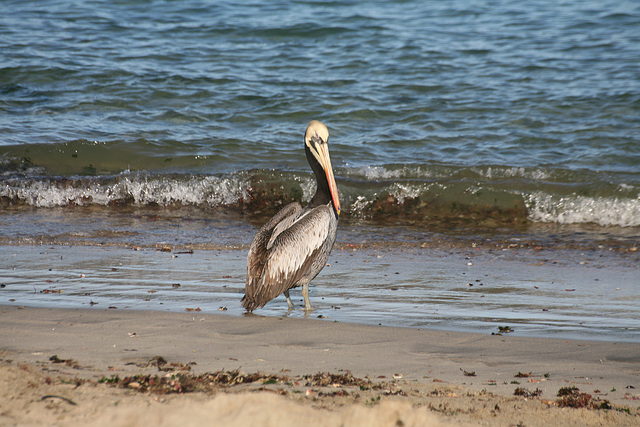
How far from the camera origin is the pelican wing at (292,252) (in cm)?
495

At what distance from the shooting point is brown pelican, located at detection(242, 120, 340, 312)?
4.88m

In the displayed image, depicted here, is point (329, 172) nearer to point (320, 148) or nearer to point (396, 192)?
point (320, 148)

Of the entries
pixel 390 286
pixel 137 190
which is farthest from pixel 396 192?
pixel 390 286

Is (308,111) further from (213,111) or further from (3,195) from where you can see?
(3,195)

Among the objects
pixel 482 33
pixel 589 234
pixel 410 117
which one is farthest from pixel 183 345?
pixel 482 33

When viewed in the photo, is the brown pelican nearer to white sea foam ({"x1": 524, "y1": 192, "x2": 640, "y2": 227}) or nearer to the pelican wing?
the pelican wing

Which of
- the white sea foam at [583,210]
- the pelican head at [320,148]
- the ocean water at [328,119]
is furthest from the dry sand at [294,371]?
the white sea foam at [583,210]

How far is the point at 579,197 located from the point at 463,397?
6847mm

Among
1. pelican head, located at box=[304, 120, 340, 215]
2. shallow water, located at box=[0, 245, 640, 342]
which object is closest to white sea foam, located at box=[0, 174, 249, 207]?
shallow water, located at box=[0, 245, 640, 342]

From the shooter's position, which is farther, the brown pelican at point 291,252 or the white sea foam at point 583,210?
the white sea foam at point 583,210

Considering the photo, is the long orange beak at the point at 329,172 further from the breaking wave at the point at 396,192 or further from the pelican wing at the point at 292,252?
the breaking wave at the point at 396,192

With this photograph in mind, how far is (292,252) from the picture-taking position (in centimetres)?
502

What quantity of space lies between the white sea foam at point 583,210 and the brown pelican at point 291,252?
464 centimetres

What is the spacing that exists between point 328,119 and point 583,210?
5.50 meters
